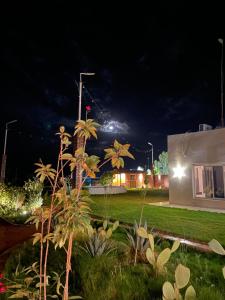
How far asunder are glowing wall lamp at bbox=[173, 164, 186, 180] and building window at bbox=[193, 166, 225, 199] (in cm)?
64

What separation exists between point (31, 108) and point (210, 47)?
2271cm

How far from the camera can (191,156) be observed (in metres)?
13.2

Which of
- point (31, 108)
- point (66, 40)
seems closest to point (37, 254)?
point (66, 40)

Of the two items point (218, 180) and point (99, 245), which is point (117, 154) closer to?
point (99, 245)

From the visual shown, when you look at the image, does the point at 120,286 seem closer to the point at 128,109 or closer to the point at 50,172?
the point at 50,172

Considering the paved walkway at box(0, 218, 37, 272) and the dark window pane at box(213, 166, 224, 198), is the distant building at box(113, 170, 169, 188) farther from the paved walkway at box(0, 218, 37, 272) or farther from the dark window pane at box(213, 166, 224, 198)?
the paved walkway at box(0, 218, 37, 272)

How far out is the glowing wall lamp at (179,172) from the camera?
1364cm

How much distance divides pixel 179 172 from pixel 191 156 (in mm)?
1133

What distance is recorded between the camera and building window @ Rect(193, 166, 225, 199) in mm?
13102

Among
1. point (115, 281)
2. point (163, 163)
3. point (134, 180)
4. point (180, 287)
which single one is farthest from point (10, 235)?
point (163, 163)

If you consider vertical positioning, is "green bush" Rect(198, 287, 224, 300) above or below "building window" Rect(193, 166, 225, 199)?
below

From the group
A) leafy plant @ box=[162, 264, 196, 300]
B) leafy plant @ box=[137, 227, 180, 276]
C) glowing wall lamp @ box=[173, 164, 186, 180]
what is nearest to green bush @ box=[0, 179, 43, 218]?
glowing wall lamp @ box=[173, 164, 186, 180]

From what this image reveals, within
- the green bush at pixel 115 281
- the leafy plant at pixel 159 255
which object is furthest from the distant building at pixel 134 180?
the leafy plant at pixel 159 255

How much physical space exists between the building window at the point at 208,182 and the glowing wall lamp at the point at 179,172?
2.10 ft
